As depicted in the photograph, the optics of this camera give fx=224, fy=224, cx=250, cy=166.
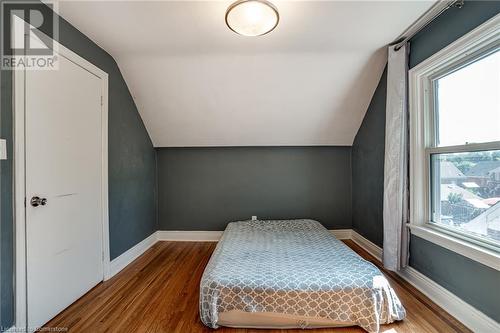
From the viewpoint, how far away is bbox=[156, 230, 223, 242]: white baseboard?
348 cm

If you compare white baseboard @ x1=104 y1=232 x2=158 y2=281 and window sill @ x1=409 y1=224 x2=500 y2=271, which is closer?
window sill @ x1=409 y1=224 x2=500 y2=271

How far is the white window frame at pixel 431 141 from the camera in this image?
1.50 metres

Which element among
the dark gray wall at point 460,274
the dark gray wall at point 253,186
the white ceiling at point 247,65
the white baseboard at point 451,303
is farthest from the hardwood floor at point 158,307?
the white ceiling at point 247,65

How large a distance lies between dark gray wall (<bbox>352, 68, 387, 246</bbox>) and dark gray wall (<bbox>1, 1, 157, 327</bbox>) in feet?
9.79

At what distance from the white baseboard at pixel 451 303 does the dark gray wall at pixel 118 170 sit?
9.77 ft

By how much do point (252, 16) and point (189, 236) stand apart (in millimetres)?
3025

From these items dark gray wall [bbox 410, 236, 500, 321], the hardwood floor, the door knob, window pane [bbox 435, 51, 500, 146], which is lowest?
the hardwood floor

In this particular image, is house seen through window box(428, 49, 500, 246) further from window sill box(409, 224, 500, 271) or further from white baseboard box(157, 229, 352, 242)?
white baseboard box(157, 229, 352, 242)

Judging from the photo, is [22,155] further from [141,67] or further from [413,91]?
[413,91]

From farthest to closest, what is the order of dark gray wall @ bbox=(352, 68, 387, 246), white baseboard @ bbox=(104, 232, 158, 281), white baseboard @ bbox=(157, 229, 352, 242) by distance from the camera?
1. white baseboard @ bbox=(157, 229, 352, 242)
2. dark gray wall @ bbox=(352, 68, 387, 246)
3. white baseboard @ bbox=(104, 232, 158, 281)

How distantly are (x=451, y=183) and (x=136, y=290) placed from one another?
114 inches

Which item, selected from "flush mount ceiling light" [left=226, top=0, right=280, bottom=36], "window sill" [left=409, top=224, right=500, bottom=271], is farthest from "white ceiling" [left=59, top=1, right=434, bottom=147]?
"window sill" [left=409, top=224, right=500, bottom=271]

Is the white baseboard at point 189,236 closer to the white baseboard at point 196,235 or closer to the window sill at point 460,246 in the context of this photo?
the white baseboard at point 196,235

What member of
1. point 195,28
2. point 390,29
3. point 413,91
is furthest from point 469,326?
point 195,28
